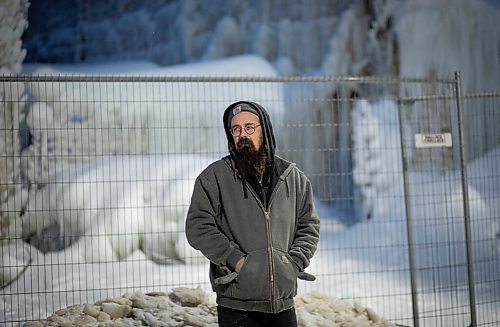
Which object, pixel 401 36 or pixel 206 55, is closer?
pixel 401 36

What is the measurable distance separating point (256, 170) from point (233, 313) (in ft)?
2.06

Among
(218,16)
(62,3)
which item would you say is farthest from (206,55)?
(62,3)

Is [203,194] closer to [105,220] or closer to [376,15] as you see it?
[105,220]

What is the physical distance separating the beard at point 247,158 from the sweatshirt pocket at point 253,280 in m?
0.37

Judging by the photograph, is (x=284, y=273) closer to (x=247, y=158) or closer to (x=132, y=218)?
(x=247, y=158)

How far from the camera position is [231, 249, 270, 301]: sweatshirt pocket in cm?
263

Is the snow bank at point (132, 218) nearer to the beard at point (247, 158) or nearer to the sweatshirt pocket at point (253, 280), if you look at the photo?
the beard at point (247, 158)

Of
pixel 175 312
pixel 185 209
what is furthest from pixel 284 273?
pixel 185 209

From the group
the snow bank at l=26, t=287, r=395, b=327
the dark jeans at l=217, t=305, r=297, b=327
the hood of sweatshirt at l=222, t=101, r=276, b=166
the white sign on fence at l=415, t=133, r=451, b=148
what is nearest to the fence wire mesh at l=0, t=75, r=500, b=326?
the white sign on fence at l=415, t=133, r=451, b=148

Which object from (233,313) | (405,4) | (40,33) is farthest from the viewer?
(40,33)

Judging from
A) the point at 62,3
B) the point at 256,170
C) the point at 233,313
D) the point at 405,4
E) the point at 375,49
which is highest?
the point at 62,3

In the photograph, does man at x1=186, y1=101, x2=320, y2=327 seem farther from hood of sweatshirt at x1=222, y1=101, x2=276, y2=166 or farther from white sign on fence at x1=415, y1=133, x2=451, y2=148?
white sign on fence at x1=415, y1=133, x2=451, y2=148

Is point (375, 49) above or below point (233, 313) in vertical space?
above

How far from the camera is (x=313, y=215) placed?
2.85 m
